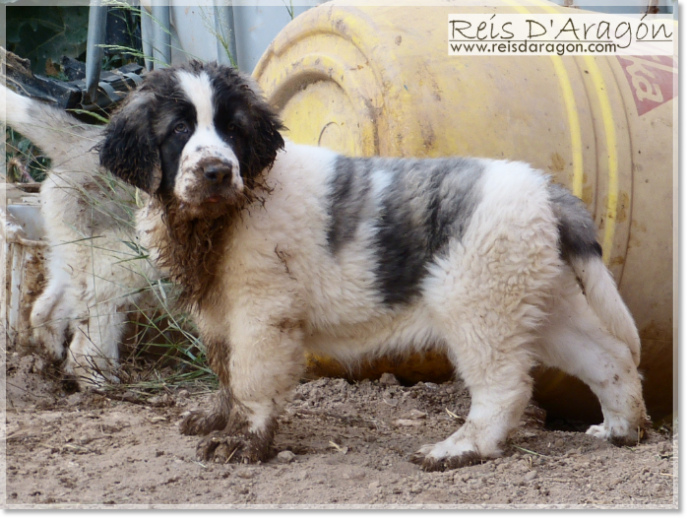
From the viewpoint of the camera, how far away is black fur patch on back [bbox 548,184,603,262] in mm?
2826

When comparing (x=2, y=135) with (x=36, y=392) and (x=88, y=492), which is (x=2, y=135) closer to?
(x=36, y=392)

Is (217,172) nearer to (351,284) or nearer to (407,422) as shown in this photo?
(351,284)

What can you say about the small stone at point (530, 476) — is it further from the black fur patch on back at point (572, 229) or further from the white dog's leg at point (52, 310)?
the white dog's leg at point (52, 310)

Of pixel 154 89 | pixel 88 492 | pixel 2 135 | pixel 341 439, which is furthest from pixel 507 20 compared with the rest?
pixel 2 135

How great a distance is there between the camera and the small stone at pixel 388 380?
382 centimetres

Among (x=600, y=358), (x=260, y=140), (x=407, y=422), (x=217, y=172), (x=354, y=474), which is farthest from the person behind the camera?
(x=407, y=422)

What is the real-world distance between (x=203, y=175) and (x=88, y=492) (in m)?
1.15

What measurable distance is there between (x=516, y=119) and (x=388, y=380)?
153 cm

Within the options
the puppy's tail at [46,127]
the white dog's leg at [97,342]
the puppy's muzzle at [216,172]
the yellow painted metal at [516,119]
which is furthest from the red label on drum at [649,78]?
the white dog's leg at [97,342]

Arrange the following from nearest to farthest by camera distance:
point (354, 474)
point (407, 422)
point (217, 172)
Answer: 1. point (217, 172)
2. point (354, 474)
3. point (407, 422)

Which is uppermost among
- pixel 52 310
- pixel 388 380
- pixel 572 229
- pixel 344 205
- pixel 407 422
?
pixel 344 205

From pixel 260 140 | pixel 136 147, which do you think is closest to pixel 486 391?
pixel 260 140

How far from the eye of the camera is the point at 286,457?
110 inches

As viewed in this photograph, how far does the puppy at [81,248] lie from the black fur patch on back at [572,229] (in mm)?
2270
